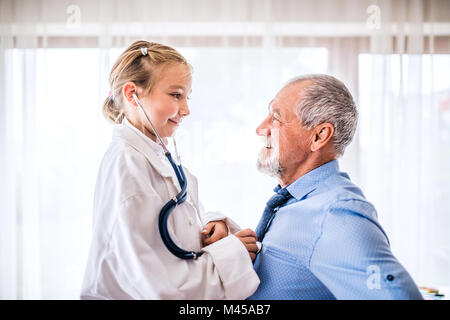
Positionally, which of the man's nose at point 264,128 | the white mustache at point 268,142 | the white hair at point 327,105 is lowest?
the white mustache at point 268,142

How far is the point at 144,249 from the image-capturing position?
88 centimetres

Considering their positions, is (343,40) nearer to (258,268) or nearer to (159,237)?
(258,268)

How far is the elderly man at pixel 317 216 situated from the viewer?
0.92 meters

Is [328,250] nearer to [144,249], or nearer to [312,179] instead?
[312,179]

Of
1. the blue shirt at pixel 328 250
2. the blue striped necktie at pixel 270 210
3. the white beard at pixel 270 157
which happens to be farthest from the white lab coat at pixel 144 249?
the white beard at pixel 270 157

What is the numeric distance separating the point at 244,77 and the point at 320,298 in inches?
74.8

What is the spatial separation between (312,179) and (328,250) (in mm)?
306

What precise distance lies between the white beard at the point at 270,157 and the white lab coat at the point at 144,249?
36 cm

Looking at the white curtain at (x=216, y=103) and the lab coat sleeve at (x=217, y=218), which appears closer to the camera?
the lab coat sleeve at (x=217, y=218)

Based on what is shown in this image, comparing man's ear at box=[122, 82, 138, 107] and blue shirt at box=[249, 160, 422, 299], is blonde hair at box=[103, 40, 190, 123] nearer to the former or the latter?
man's ear at box=[122, 82, 138, 107]

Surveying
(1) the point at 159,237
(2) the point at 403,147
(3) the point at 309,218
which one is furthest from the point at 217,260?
(2) the point at 403,147

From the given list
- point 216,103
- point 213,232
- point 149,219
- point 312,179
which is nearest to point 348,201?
point 312,179

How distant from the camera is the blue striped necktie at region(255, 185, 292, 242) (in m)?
1.28

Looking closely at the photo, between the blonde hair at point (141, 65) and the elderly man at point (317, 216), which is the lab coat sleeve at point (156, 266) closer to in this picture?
the elderly man at point (317, 216)
